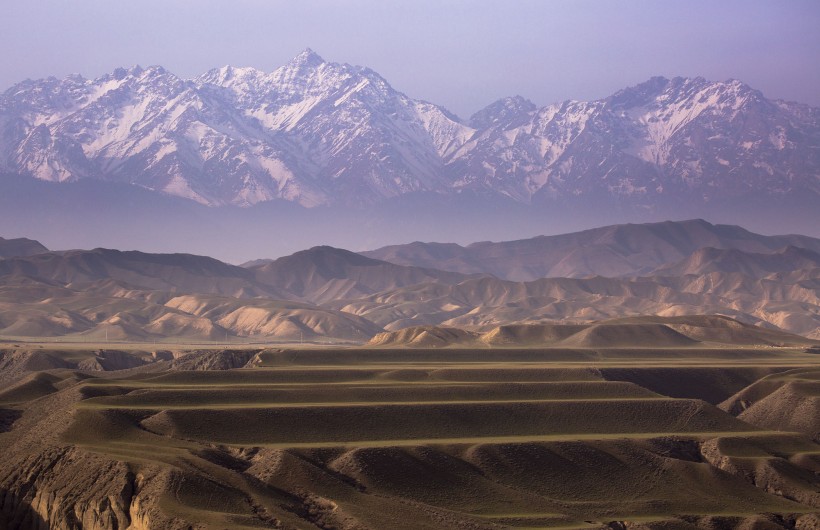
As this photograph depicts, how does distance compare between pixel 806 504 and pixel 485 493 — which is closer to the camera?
pixel 485 493

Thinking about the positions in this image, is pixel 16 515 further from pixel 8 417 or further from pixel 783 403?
pixel 783 403

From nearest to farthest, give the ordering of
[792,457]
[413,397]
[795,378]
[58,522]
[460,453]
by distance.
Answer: [58,522], [460,453], [792,457], [413,397], [795,378]

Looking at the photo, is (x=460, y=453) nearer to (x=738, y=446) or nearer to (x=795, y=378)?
(x=738, y=446)

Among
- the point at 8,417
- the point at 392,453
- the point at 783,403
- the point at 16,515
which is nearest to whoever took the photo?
the point at 16,515

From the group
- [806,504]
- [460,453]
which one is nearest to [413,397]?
[460,453]

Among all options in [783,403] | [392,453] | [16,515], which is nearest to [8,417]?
[16,515]

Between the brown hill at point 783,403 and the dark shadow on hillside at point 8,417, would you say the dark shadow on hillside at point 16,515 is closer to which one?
the dark shadow on hillside at point 8,417

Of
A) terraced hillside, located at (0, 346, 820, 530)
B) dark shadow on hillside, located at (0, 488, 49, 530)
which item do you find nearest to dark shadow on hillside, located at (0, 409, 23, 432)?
terraced hillside, located at (0, 346, 820, 530)

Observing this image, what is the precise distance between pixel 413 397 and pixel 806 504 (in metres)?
36.1

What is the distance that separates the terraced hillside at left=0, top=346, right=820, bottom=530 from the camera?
86.1 m

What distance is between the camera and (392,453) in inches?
3885

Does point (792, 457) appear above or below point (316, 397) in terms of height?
below

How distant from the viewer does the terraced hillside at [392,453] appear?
3388 inches

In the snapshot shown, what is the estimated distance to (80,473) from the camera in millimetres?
87812
